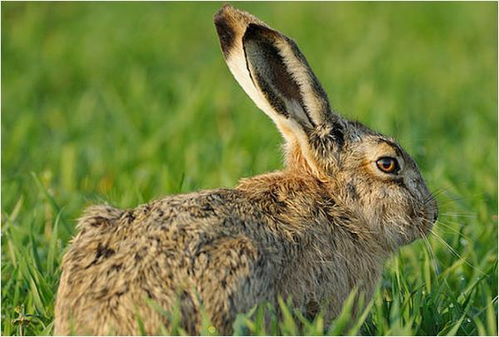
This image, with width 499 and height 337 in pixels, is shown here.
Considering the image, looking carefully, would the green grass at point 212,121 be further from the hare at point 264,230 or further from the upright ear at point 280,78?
the upright ear at point 280,78

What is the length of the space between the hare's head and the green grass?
346 mm

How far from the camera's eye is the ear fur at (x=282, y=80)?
17.8 ft

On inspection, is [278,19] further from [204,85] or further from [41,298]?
[41,298]

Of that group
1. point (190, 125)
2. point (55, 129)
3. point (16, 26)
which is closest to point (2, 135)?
point (55, 129)

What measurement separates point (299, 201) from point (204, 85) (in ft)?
17.2

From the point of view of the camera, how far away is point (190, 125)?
9031mm

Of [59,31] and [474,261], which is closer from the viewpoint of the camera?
[474,261]

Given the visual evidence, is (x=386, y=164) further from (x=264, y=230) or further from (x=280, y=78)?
(x=264, y=230)

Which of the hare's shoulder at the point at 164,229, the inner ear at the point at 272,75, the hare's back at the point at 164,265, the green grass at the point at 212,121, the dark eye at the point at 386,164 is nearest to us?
the hare's back at the point at 164,265

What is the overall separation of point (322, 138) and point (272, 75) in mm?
389

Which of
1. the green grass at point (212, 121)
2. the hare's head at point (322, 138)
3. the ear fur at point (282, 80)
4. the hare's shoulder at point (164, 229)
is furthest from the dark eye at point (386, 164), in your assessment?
the hare's shoulder at point (164, 229)

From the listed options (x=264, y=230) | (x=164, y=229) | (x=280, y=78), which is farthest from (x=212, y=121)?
(x=164, y=229)

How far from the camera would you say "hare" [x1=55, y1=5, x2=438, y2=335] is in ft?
14.7

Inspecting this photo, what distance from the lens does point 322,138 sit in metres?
5.51
